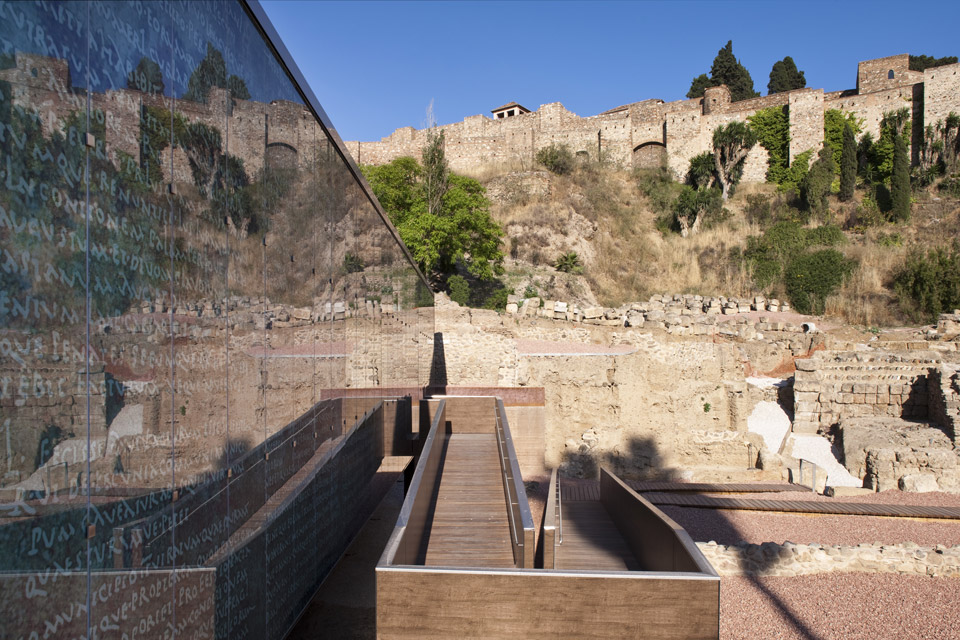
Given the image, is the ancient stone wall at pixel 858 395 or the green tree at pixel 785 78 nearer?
the ancient stone wall at pixel 858 395

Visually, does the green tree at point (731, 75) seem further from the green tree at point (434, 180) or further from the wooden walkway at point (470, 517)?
the wooden walkway at point (470, 517)

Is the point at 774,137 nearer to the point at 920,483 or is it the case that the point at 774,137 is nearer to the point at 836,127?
the point at 836,127

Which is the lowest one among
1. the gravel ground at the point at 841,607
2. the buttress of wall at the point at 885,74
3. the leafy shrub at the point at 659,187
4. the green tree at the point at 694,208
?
the gravel ground at the point at 841,607

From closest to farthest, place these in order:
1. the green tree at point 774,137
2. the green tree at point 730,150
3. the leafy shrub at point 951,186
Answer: the leafy shrub at point 951,186, the green tree at point 774,137, the green tree at point 730,150

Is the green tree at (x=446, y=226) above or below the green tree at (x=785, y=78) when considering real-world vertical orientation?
below

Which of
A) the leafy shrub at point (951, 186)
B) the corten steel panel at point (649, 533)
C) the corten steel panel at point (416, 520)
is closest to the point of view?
the corten steel panel at point (416, 520)

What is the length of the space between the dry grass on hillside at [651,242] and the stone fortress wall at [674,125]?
415 cm

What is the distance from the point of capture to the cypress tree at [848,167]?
3272 cm

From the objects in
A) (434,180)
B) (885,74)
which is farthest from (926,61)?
(434,180)

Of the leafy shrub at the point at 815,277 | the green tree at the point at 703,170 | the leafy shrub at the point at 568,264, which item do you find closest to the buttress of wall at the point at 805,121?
the green tree at the point at 703,170

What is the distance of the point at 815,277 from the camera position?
26.0 m

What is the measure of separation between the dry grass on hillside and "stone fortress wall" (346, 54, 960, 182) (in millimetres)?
4147

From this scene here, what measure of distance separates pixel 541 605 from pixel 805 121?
127ft

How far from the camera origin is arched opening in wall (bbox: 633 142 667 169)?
129 ft
